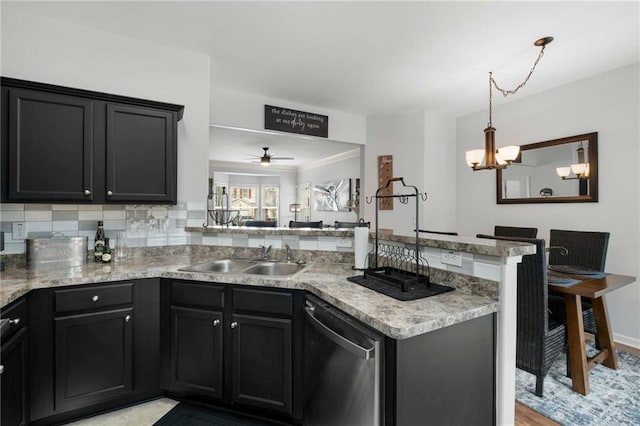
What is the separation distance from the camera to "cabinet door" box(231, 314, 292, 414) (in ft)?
5.53

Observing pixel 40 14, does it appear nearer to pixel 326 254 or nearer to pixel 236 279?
pixel 236 279

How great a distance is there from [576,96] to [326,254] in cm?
330

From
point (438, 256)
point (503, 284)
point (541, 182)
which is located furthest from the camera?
point (541, 182)

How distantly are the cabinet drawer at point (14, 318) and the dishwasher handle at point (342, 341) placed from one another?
1338 mm

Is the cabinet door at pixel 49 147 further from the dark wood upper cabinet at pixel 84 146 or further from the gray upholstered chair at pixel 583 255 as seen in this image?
the gray upholstered chair at pixel 583 255

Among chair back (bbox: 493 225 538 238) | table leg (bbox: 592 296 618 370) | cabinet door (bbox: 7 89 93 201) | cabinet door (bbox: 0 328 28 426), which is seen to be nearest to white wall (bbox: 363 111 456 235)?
chair back (bbox: 493 225 538 238)

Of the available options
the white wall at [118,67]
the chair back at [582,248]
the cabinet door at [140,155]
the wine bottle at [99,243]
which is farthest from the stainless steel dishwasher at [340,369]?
the chair back at [582,248]

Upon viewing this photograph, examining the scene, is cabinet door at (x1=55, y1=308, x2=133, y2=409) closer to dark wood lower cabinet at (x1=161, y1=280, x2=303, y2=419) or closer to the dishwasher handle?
dark wood lower cabinet at (x1=161, y1=280, x2=303, y2=419)

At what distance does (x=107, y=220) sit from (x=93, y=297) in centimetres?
82

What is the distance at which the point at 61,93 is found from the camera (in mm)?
1908

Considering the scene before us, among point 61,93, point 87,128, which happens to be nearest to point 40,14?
point 61,93

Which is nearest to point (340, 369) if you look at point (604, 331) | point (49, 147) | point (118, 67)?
point (49, 147)

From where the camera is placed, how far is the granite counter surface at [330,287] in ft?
3.66

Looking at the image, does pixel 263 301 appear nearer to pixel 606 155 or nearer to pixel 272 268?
pixel 272 268
